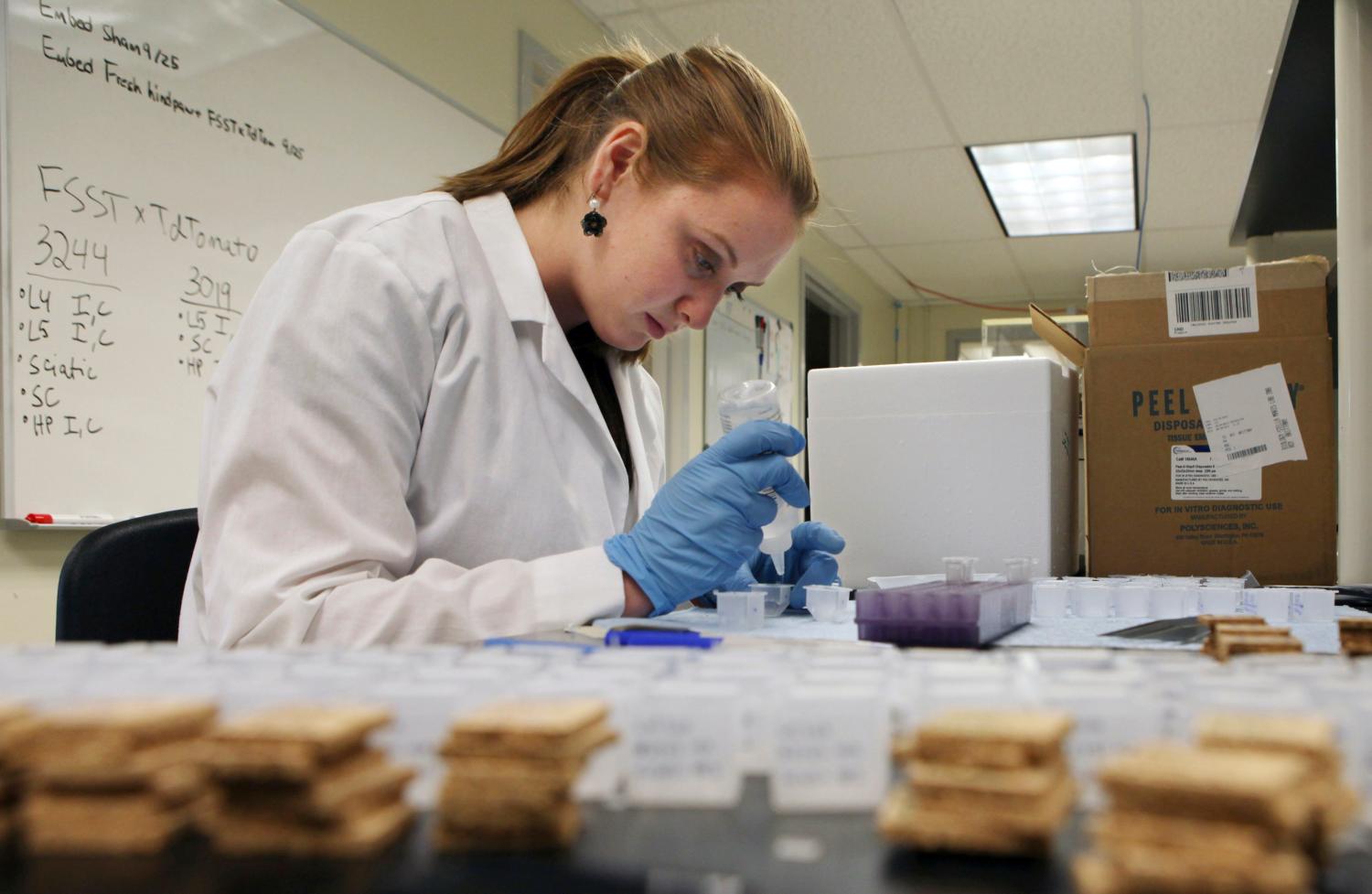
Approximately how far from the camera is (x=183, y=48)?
1706 mm

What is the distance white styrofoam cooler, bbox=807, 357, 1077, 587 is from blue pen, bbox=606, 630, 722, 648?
0.72m

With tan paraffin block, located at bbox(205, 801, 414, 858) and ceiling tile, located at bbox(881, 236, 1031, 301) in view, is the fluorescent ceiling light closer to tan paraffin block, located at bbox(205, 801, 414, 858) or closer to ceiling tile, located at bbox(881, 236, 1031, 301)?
ceiling tile, located at bbox(881, 236, 1031, 301)

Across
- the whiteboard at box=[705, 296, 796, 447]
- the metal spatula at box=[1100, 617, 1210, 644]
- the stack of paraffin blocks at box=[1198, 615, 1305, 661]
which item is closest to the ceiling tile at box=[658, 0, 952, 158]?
the whiteboard at box=[705, 296, 796, 447]

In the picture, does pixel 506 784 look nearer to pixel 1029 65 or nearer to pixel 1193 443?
pixel 1193 443

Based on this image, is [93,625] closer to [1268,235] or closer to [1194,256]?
[1268,235]

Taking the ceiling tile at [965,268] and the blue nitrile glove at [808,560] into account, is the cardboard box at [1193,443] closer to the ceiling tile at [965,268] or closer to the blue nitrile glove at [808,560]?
the blue nitrile glove at [808,560]

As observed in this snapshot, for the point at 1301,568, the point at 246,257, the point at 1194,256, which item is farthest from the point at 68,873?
the point at 1194,256

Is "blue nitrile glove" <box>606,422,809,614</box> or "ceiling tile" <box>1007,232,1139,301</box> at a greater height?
"ceiling tile" <box>1007,232,1139,301</box>

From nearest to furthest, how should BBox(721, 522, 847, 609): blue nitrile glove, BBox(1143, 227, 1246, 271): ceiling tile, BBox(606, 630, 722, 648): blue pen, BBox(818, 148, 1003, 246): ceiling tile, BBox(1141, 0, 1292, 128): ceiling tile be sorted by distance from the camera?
BBox(606, 630, 722, 648): blue pen, BBox(721, 522, 847, 609): blue nitrile glove, BBox(1141, 0, 1292, 128): ceiling tile, BBox(818, 148, 1003, 246): ceiling tile, BBox(1143, 227, 1246, 271): ceiling tile

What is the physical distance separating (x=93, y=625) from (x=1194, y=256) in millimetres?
5387

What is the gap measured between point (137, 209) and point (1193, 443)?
1.63m

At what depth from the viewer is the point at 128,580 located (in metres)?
1.00

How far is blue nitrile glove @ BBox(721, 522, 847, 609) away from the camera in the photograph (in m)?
1.14

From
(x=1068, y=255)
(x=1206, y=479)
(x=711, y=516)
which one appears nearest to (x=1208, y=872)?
(x=711, y=516)
